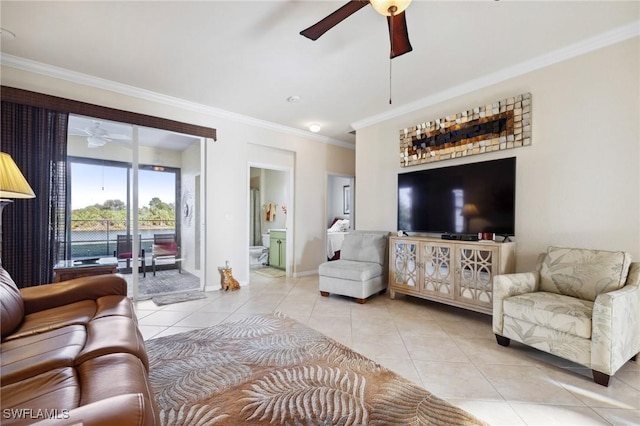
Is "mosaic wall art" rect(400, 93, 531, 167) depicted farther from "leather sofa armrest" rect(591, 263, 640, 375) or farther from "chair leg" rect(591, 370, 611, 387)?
"chair leg" rect(591, 370, 611, 387)

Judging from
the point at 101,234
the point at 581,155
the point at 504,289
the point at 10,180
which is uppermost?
the point at 581,155

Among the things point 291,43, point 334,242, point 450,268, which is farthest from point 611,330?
point 334,242

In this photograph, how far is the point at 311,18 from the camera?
234 cm

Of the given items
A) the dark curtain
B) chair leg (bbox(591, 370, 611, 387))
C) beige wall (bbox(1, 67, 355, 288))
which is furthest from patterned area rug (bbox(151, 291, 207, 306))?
chair leg (bbox(591, 370, 611, 387))

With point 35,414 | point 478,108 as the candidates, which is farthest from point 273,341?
point 478,108

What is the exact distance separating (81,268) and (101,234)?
1062mm

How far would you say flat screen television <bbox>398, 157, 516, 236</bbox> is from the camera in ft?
9.96

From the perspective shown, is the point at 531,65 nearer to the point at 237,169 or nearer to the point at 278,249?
the point at 237,169

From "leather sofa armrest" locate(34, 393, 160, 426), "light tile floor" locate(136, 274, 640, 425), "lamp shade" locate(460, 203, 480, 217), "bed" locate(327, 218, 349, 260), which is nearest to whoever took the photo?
"leather sofa armrest" locate(34, 393, 160, 426)

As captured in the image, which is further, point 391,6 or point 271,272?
point 271,272

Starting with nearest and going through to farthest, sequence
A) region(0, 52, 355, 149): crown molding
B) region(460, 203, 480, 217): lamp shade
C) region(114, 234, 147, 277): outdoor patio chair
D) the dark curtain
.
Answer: the dark curtain < region(0, 52, 355, 149): crown molding < region(460, 203, 480, 217): lamp shade < region(114, 234, 147, 277): outdoor patio chair

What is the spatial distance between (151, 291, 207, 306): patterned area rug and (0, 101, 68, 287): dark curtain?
1128 millimetres

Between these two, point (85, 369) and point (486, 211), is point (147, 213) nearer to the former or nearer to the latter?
point (85, 369)

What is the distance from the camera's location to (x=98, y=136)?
3.61 m
